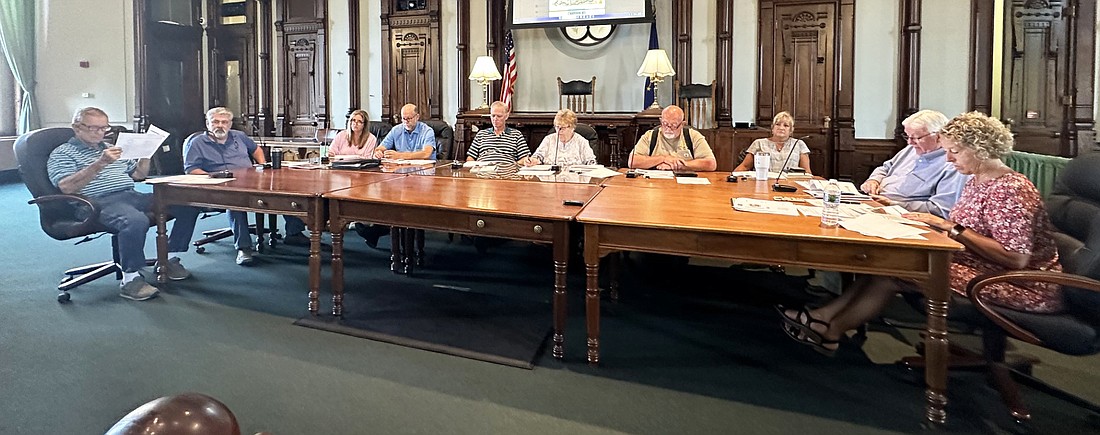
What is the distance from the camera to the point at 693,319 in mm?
3023

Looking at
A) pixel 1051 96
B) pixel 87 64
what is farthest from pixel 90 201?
pixel 1051 96

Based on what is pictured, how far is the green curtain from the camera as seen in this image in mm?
7977

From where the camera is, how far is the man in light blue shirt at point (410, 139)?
198 inches

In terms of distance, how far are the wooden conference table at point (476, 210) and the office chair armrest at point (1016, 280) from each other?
1.37 meters

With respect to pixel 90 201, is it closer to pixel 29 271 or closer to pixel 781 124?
pixel 29 271

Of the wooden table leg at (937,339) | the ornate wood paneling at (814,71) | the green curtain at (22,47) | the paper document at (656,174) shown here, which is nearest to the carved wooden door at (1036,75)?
the ornate wood paneling at (814,71)

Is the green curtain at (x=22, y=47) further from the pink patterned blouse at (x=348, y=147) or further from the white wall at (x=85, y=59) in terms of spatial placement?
the pink patterned blouse at (x=348, y=147)

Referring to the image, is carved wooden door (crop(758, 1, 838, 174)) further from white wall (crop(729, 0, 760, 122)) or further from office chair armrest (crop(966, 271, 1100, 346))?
office chair armrest (crop(966, 271, 1100, 346))

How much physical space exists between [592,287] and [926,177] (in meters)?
2.08

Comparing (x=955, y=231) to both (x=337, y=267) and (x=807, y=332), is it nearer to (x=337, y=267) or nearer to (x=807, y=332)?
(x=807, y=332)

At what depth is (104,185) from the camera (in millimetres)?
3426

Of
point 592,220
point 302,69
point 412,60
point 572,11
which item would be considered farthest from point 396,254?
point 302,69

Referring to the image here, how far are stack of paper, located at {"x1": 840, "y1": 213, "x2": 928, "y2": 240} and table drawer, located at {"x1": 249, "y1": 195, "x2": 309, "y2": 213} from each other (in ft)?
7.64

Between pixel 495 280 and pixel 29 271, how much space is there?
9.63ft
